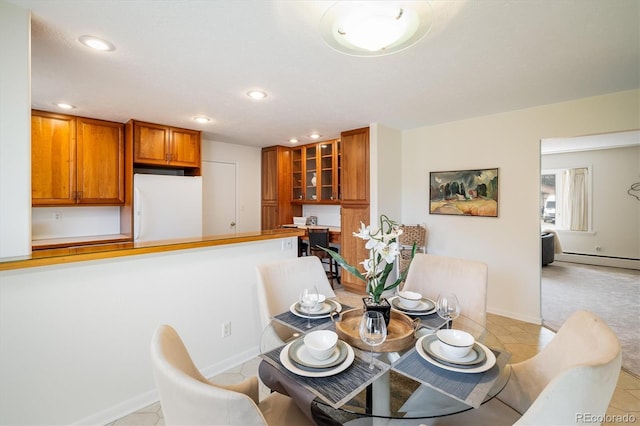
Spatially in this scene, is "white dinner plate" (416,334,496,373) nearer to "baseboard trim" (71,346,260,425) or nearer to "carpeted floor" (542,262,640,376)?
"baseboard trim" (71,346,260,425)

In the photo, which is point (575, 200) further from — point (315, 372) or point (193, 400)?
point (193, 400)

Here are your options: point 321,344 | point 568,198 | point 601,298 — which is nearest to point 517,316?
point 601,298

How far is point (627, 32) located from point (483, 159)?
1.84 metres

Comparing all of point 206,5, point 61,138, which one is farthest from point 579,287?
point 61,138

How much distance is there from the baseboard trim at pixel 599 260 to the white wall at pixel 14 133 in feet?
26.9

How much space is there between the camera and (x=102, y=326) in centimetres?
177

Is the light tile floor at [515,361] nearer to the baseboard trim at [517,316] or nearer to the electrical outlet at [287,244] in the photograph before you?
the baseboard trim at [517,316]

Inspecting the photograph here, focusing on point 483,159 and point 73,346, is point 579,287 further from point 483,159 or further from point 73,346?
point 73,346

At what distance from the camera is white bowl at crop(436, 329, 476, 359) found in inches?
44.5

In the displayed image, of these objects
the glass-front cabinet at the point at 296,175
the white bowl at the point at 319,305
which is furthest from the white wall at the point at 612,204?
the white bowl at the point at 319,305

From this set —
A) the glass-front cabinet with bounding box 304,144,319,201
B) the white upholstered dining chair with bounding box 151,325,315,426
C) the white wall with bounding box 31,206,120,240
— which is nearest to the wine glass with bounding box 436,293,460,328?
the white upholstered dining chair with bounding box 151,325,315,426

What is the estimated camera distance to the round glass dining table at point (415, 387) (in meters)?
0.97

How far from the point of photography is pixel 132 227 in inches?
144

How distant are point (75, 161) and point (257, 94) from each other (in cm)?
247
